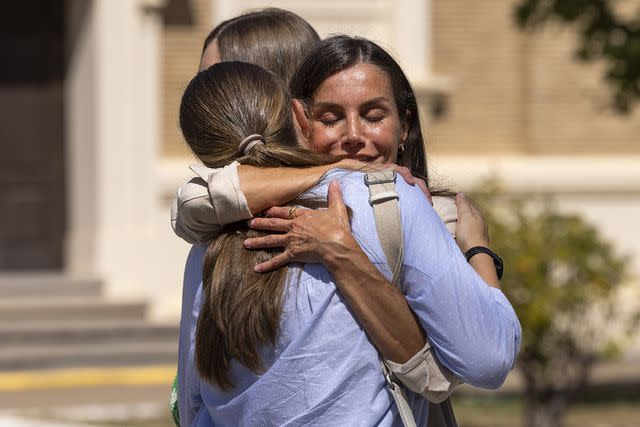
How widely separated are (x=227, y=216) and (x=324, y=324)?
0.84 ft

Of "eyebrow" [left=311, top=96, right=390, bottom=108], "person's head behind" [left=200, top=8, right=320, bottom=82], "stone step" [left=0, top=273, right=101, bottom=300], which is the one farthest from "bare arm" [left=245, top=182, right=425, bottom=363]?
"stone step" [left=0, top=273, right=101, bottom=300]

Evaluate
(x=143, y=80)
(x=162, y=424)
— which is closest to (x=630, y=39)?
(x=162, y=424)

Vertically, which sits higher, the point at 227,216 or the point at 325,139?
the point at 325,139

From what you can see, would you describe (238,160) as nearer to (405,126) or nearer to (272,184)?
(272,184)

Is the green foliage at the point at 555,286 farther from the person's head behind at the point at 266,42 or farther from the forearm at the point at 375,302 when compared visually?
the forearm at the point at 375,302

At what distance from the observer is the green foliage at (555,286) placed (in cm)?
766

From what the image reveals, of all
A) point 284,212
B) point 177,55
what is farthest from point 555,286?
point 284,212

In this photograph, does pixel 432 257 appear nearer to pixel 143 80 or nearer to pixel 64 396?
pixel 64 396

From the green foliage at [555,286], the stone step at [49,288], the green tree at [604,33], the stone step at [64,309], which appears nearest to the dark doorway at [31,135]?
the stone step at [49,288]

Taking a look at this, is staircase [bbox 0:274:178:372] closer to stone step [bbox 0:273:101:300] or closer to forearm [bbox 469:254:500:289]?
stone step [bbox 0:273:101:300]

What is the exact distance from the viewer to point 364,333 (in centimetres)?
214

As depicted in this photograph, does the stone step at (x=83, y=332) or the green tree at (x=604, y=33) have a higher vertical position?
the green tree at (x=604, y=33)

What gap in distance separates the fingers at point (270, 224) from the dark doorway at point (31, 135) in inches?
383

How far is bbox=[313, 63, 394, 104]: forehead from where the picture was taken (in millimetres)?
2355
